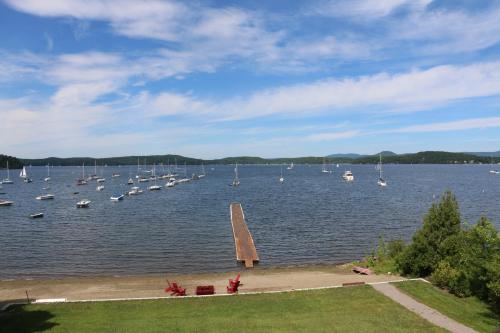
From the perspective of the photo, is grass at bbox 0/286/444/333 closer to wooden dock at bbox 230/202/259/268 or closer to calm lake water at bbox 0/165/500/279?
calm lake water at bbox 0/165/500/279

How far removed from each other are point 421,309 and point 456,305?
2.39 meters

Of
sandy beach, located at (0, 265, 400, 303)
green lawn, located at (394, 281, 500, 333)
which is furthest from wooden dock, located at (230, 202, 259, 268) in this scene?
green lawn, located at (394, 281, 500, 333)

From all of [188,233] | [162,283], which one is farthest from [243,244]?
[162,283]

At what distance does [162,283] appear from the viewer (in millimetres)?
34719

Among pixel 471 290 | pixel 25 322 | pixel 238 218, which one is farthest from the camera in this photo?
pixel 238 218

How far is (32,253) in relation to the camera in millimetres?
48875

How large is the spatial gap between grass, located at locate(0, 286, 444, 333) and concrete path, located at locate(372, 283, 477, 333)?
1.59 feet

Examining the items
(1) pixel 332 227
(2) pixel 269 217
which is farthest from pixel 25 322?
(2) pixel 269 217

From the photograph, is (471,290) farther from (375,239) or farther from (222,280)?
(375,239)

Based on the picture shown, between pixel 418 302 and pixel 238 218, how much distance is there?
45.9 metres

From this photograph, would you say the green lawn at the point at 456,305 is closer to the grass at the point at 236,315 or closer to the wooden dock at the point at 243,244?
the grass at the point at 236,315

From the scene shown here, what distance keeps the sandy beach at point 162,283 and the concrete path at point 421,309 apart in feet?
14.9

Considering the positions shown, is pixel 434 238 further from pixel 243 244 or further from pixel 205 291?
pixel 243 244

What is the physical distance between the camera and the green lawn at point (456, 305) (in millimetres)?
21156
